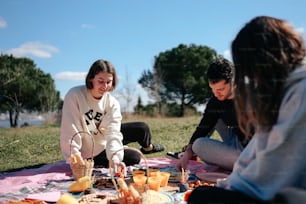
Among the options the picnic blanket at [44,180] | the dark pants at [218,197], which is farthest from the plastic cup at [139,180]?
the dark pants at [218,197]

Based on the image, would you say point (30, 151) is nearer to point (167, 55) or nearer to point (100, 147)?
point (100, 147)

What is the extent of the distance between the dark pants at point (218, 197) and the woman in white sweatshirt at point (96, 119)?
4.79 ft

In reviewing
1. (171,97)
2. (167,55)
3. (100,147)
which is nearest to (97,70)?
(100,147)

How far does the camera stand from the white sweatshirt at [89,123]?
2699 mm

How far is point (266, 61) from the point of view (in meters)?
1.01

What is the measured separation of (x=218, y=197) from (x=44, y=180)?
1.73m

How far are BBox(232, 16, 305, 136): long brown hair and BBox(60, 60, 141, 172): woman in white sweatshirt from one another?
1681mm

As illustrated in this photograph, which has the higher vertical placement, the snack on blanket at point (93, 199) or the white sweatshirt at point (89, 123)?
the white sweatshirt at point (89, 123)

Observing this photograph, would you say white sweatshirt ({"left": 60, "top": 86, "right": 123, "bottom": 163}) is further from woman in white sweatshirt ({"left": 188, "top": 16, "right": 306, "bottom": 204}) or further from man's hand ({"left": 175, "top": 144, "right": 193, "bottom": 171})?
woman in white sweatshirt ({"left": 188, "top": 16, "right": 306, "bottom": 204})

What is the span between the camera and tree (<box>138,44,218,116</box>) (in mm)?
21531

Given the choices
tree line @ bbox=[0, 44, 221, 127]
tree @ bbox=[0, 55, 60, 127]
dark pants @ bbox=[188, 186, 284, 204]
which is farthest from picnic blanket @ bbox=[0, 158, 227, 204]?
tree @ bbox=[0, 55, 60, 127]

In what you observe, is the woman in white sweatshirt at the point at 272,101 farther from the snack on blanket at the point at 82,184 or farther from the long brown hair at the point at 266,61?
the snack on blanket at the point at 82,184

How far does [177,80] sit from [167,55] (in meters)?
2.97

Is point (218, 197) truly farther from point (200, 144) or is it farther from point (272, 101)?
point (200, 144)
